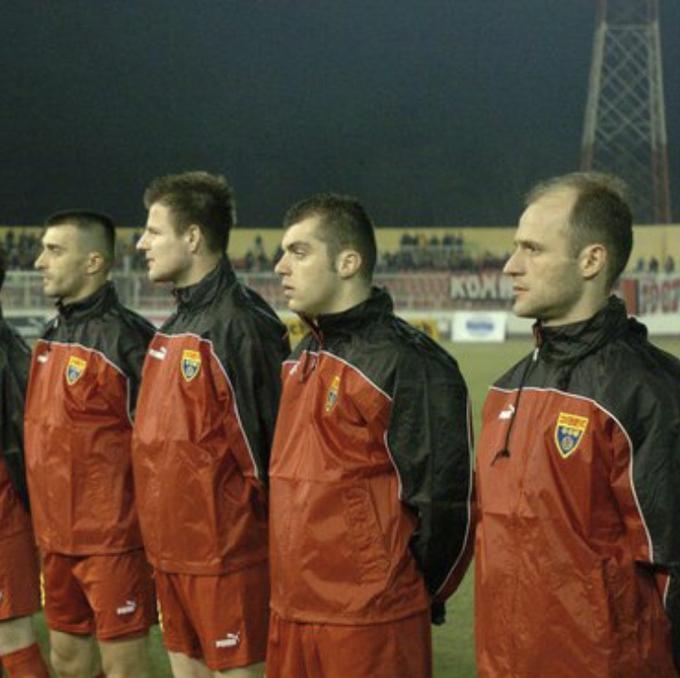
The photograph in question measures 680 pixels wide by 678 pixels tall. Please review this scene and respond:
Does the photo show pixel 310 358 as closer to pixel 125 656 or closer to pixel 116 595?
pixel 116 595

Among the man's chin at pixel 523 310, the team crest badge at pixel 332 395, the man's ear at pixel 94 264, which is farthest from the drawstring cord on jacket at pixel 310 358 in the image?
the man's ear at pixel 94 264

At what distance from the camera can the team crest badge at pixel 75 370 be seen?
4.05m

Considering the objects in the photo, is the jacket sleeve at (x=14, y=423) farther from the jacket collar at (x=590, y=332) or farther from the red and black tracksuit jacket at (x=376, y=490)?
the jacket collar at (x=590, y=332)

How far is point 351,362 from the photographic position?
3154 millimetres

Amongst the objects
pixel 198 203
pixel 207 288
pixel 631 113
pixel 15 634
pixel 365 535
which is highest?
pixel 631 113

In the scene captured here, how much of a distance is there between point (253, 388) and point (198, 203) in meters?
0.67

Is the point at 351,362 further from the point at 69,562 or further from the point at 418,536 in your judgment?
the point at 69,562

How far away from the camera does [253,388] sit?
11.7 feet

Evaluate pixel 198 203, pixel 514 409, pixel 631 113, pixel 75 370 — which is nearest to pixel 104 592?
pixel 75 370

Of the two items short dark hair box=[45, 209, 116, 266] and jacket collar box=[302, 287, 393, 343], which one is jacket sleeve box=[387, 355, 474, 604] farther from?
short dark hair box=[45, 209, 116, 266]

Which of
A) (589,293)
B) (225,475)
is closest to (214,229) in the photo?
(225,475)

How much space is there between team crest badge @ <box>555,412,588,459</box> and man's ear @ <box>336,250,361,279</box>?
33.9 inches

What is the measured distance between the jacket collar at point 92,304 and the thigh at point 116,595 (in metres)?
0.80

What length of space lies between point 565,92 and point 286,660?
33.8 metres
